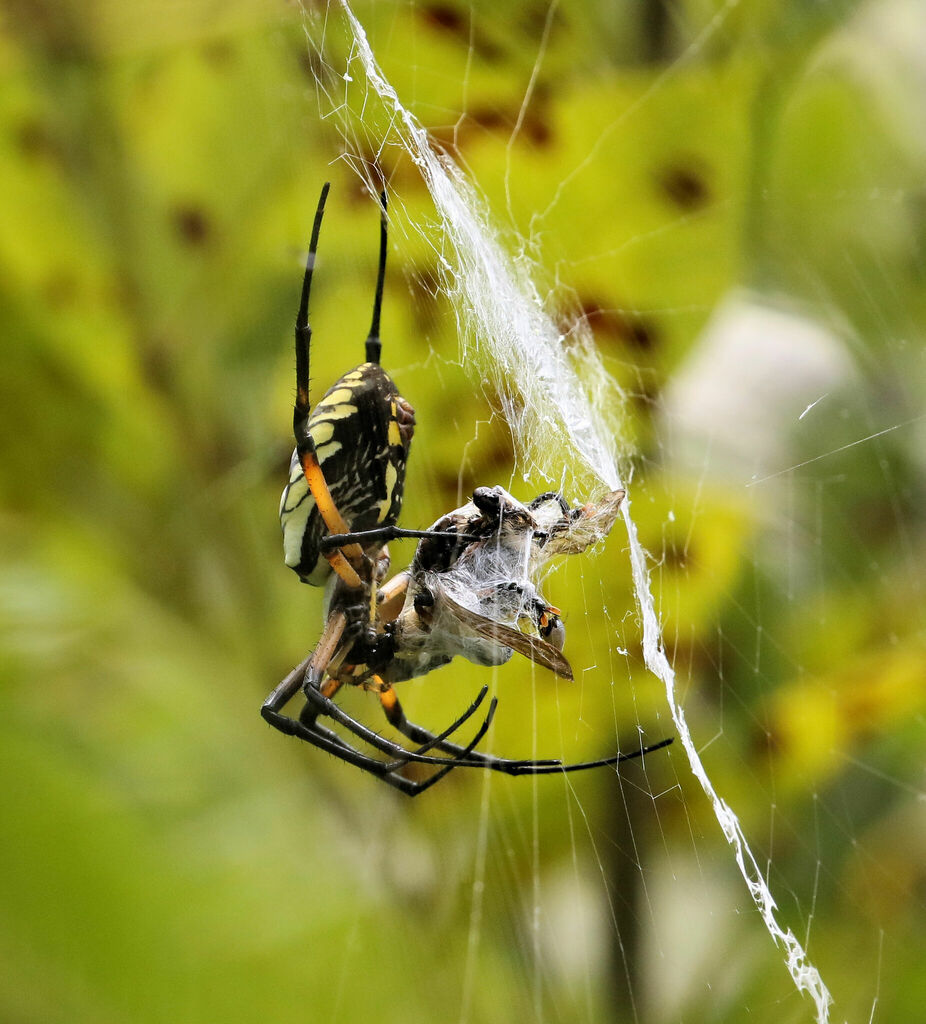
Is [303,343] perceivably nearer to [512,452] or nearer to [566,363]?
[512,452]

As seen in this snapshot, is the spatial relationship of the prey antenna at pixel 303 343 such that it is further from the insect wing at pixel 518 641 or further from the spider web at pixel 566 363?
the insect wing at pixel 518 641

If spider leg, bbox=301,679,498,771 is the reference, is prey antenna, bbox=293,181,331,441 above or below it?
above

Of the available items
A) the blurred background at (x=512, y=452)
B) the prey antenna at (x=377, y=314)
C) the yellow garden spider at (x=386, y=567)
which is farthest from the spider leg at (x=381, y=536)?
the prey antenna at (x=377, y=314)

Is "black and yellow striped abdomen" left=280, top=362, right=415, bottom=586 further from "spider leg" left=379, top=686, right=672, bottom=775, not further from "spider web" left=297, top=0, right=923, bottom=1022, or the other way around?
"spider leg" left=379, top=686, right=672, bottom=775

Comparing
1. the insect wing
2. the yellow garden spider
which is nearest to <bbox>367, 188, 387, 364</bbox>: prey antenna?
the yellow garden spider

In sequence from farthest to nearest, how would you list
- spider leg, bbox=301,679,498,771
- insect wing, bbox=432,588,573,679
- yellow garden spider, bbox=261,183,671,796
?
1. spider leg, bbox=301,679,498,771
2. yellow garden spider, bbox=261,183,671,796
3. insect wing, bbox=432,588,573,679

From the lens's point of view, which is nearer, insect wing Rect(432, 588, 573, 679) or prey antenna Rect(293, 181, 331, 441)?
insect wing Rect(432, 588, 573, 679)

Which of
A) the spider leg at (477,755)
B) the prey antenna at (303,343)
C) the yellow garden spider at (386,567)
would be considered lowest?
the spider leg at (477,755)

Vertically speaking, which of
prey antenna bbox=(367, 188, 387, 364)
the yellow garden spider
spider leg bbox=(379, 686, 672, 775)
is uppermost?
prey antenna bbox=(367, 188, 387, 364)
